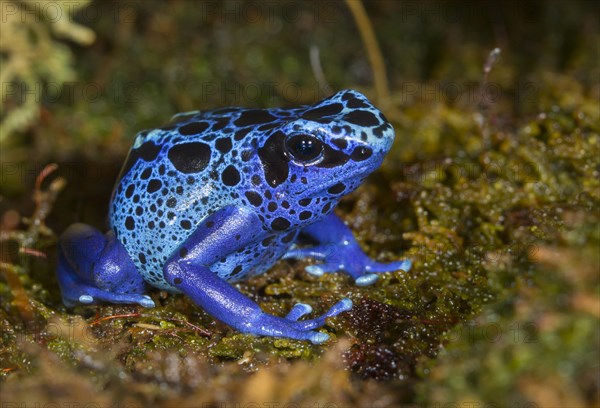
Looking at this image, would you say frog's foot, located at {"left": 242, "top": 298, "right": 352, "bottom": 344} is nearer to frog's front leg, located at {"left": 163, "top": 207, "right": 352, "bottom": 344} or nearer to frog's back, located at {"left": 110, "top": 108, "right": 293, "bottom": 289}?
frog's front leg, located at {"left": 163, "top": 207, "right": 352, "bottom": 344}

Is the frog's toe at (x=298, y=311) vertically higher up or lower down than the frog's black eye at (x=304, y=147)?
lower down

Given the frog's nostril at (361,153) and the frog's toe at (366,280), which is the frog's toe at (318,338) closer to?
the frog's toe at (366,280)

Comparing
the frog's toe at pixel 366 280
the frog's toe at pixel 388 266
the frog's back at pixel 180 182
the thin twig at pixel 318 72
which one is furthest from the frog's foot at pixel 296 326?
the thin twig at pixel 318 72

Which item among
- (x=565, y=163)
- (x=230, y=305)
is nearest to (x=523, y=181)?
(x=565, y=163)

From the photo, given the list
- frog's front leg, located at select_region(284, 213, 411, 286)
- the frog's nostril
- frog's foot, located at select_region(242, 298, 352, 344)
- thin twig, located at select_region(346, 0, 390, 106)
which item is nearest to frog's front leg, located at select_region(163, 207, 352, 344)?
frog's foot, located at select_region(242, 298, 352, 344)

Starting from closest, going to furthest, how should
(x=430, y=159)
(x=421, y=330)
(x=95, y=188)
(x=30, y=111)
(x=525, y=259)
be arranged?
(x=525, y=259), (x=421, y=330), (x=430, y=159), (x=95, y=188), (x=30, y=111)

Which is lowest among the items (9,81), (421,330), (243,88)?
(421,330)

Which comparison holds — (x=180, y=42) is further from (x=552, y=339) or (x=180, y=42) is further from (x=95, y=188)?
(x=552, y=339)
